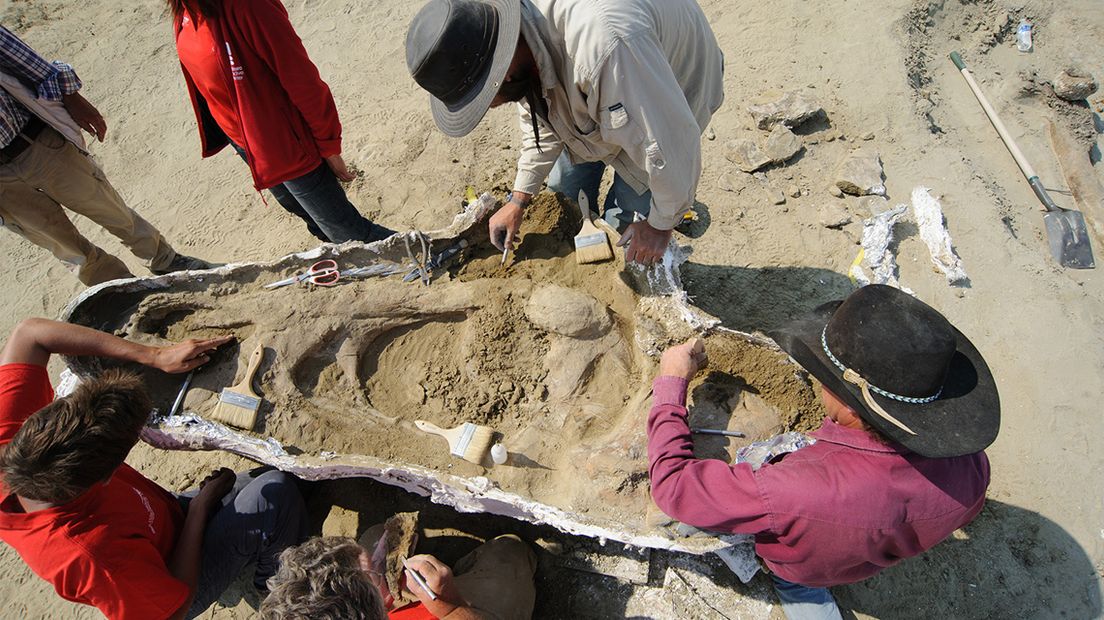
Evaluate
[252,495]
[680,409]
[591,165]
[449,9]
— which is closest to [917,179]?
[591,165]

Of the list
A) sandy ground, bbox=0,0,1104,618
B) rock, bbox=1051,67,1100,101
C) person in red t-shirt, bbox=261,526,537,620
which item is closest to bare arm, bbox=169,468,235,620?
person in red t-shirt, bbox=261,526,537,620

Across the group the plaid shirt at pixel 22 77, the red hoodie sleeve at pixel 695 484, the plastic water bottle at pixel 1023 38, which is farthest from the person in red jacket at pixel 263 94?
the plastic water bottle at pixel 1023 38

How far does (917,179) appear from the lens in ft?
13.8

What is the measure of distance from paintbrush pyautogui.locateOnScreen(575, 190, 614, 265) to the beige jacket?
1.92ft

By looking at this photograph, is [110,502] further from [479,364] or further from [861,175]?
[861,175]

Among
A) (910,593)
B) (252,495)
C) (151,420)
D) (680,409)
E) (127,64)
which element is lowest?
(910,593)

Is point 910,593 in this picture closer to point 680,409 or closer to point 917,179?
point 680,409

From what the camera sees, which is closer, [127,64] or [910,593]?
[910,593]

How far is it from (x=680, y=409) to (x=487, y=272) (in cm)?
143

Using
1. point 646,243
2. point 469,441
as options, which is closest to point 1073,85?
point 646,243

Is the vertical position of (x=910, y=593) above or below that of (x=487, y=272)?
below

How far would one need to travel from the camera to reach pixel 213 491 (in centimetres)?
283

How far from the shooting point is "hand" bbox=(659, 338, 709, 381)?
2.36m

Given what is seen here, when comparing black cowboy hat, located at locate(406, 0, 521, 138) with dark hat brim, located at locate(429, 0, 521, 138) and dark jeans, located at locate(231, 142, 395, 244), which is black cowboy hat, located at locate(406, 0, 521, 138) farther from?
dark jeans, located at locate(231, 142, 395, 244)
